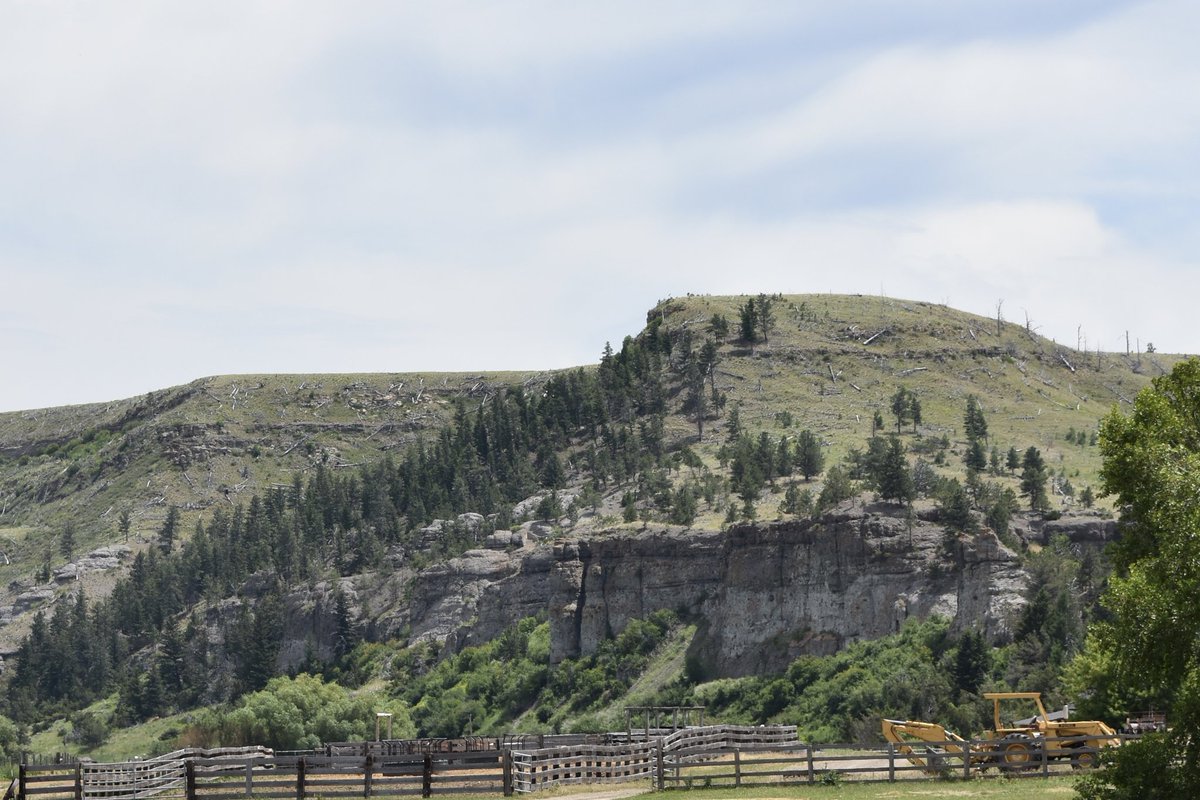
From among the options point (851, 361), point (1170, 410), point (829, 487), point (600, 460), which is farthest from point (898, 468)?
point (1170, 410)

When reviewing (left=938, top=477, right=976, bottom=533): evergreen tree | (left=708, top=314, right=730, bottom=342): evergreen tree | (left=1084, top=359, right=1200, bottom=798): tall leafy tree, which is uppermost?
(left=708, top=314, right=730, bottom=342): evergreen tree

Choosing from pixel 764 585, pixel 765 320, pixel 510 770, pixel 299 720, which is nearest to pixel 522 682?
pixel 764 585

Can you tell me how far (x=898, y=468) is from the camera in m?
123

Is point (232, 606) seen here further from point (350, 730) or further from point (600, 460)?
point (350, 730)

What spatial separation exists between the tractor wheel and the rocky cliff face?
53.3m

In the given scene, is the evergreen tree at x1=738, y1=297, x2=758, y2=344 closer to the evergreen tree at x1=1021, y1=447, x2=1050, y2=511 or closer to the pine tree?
the pine tree

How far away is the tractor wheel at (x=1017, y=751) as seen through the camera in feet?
162

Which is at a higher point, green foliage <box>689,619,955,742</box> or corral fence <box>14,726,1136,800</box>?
corral fence <box>14,726,1136,800</box>

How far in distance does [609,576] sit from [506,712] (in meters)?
13.8

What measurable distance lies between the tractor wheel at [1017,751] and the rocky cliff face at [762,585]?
175ft

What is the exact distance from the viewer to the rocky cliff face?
4535 inches

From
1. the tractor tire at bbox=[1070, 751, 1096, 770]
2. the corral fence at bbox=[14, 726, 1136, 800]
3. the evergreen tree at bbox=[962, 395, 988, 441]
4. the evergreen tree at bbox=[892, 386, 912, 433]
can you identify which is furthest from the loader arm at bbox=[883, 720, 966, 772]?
the evergreen tree at bbox=[892, 386, 912, 433]

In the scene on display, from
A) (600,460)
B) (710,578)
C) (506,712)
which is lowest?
(506,712)

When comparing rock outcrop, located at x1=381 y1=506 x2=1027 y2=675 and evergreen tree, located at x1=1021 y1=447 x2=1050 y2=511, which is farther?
evergreen tree, located at x1=1021 y1=447 x2=1050 y2=511
